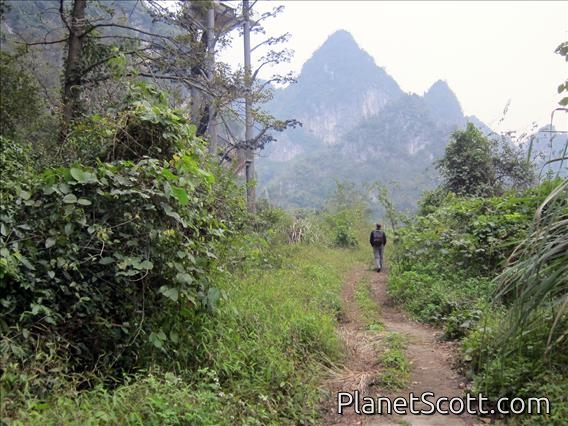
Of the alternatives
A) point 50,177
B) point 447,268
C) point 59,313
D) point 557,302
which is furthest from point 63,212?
point 447,268

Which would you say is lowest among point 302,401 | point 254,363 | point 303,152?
point 302,401

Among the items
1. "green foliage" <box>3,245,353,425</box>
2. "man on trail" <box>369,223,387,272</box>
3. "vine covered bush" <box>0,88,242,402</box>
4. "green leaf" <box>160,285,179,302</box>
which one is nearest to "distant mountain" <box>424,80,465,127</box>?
"man on trail" <box>369,223,387,272</box>

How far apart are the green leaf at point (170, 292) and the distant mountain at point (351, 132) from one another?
89.8 feet

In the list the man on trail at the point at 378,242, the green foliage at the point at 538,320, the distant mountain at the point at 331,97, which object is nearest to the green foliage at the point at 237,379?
the green foliage at the point at 538,320

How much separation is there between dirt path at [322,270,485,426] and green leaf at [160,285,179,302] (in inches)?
62.9

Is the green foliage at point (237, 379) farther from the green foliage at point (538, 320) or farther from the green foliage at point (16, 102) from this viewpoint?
the green foliage at point (16, 102)

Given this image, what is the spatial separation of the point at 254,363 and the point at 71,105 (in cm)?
600

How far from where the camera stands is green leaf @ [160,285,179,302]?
3283 mm

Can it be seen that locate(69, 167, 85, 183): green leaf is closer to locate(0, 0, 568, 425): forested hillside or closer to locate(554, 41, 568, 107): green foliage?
locate(0, 0, 568, 425): forested hillside

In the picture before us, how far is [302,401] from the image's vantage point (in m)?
3.56

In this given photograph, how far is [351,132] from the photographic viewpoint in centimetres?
6519

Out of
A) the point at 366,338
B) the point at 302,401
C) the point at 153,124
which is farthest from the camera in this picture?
the point at 366,338

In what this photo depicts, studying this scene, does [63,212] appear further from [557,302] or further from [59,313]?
[557,302]

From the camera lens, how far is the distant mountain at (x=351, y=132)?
177 feet
